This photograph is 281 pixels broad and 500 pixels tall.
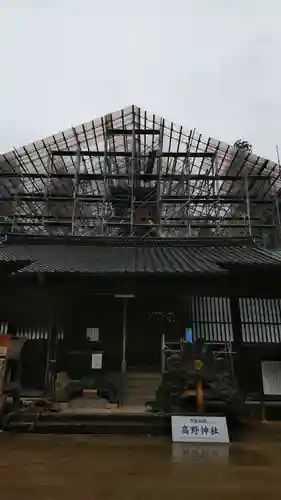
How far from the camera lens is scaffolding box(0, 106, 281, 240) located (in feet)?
76.6

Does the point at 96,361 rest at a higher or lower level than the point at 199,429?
higher

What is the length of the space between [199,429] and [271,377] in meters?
4.06

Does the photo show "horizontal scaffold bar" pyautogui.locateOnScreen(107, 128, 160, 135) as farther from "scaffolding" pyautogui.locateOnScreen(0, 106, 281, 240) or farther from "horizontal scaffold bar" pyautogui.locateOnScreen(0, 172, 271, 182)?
"horizontal scaffold bar" pyautogui.locateOnScreen(0, 172, 271, 182)

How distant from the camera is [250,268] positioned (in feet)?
38.4

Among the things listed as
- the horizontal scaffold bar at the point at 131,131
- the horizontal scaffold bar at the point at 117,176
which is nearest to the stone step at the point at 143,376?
the horizontal scaffold bar at the point at 117,176

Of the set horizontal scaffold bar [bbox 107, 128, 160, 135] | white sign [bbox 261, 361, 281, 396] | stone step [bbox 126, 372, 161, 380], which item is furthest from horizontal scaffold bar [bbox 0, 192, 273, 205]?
white sign [bbox 261, 361, 281, 396]

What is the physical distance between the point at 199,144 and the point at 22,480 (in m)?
21.9

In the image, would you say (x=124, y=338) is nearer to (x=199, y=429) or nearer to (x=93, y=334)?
(x=93, y=334)

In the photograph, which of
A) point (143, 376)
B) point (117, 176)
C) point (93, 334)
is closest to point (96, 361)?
point (93, 334)

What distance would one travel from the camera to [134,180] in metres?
23.8

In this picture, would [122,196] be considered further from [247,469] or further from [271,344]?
[247,469]

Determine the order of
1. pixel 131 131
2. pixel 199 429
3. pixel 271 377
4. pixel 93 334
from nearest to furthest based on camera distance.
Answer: pixel 199 429 < pixel 271 377 < pixel 93 334 < pixel 131 131

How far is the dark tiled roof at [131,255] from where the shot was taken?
40.3 ft

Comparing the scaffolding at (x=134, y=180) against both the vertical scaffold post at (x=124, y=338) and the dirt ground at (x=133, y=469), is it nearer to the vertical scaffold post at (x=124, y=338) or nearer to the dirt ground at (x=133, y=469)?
the vertical scaffold post at (x=124, y=338)
